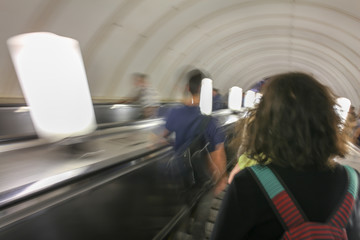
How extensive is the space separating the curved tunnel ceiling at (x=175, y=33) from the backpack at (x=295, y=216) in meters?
4.92

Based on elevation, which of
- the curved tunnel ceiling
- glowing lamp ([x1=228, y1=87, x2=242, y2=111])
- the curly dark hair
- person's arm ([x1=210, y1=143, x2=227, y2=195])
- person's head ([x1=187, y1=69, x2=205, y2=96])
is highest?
the curved tunnel ceiling

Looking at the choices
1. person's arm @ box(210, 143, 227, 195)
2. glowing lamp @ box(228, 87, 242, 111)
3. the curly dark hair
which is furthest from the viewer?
glowing lamp @ box(228, 87, 242, 111)

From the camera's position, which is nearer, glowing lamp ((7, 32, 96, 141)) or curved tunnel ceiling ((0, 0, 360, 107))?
glowing lamp ((7, 32, 96, 141))

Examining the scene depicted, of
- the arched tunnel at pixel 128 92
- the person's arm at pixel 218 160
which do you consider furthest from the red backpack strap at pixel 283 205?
the person's arm at pixel 218 160

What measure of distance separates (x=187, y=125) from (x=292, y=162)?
1722mm

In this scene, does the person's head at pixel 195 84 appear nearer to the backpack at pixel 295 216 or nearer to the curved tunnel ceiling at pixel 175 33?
the backpack at pixel 295 216

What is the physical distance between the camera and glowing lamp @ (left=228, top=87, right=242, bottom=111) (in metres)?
6.16

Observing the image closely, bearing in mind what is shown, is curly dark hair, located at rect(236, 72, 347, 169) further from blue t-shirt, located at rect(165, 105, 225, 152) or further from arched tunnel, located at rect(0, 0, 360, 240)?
blue t-shirt, located at rect(165, 105, 225, 152)

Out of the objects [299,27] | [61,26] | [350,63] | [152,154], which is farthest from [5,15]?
[350,63]

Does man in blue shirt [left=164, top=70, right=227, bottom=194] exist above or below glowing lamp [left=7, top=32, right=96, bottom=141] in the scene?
below

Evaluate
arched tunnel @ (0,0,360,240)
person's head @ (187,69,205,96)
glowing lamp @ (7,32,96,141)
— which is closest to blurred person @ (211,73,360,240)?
arched tunnel @ (0,0,360,240)

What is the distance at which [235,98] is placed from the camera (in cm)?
629

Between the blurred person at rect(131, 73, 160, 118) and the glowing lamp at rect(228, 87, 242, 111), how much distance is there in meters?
2.13

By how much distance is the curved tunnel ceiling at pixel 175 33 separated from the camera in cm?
461
